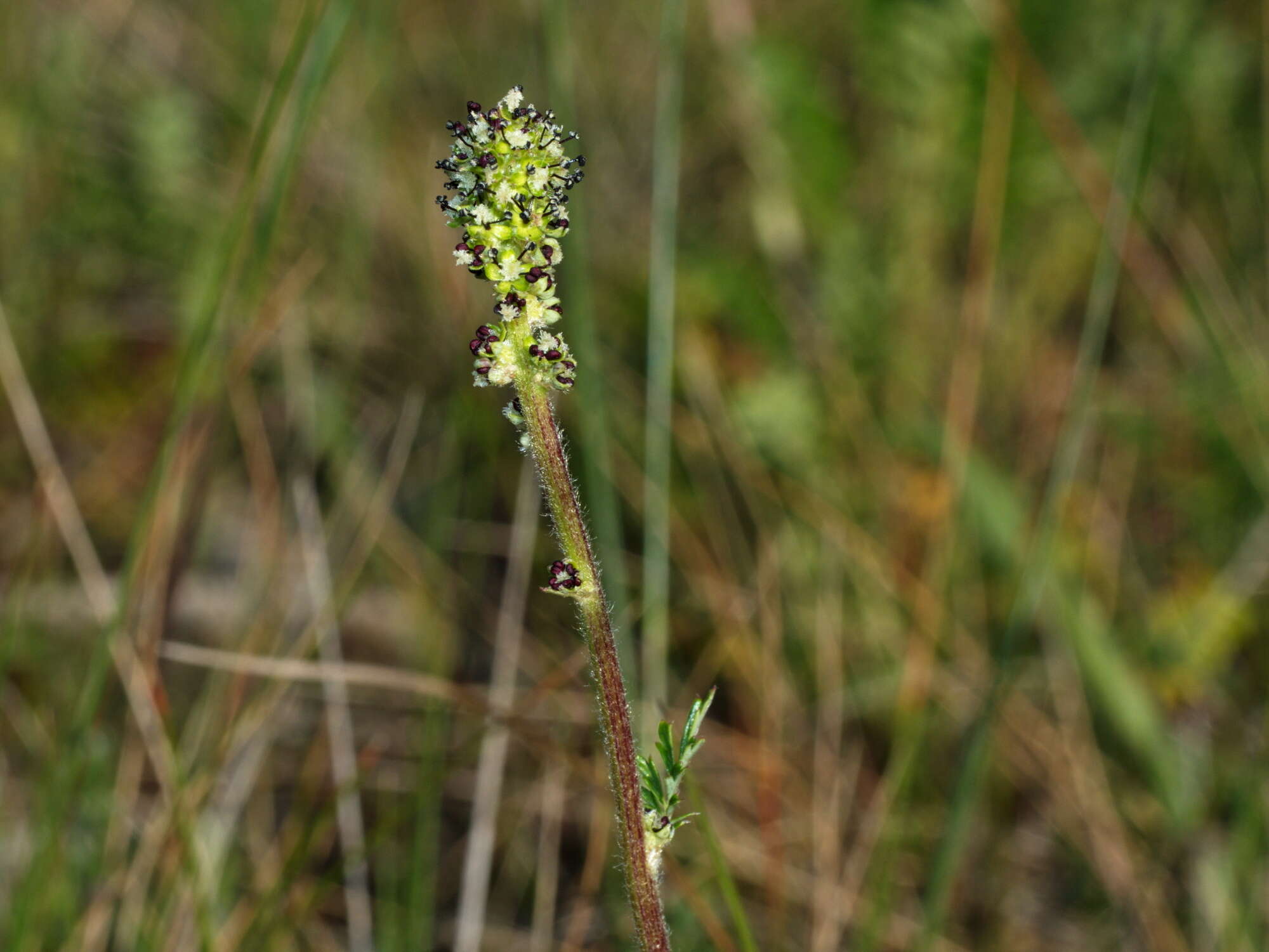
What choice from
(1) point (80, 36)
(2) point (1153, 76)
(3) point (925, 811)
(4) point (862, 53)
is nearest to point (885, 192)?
(4) point (862, 53)

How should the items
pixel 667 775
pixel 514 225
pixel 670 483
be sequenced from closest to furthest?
pixel 514 225
pixel 667 775
pixel 670 483

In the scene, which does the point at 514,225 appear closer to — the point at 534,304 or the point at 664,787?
the point at 534,304

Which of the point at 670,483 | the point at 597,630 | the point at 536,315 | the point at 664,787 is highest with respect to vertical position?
the point at 670,483

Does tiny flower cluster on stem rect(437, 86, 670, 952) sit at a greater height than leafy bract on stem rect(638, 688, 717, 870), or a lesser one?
greater

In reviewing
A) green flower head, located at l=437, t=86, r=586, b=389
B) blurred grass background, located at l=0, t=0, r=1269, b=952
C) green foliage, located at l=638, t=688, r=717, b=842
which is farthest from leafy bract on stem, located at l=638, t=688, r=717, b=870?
blurred grass background, located at l=0, t=0, r=1269, b=952

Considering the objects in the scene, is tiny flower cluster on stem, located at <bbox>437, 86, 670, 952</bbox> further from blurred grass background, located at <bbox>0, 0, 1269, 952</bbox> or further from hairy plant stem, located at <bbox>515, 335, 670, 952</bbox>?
blurred grass background, located at <bbox>0, 0, 1269, 952</bbox>

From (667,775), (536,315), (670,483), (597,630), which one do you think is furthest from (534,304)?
(670,483)

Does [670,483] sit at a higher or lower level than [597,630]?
higher

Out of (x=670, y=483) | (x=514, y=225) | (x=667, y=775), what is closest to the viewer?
(x=514, y=225)
